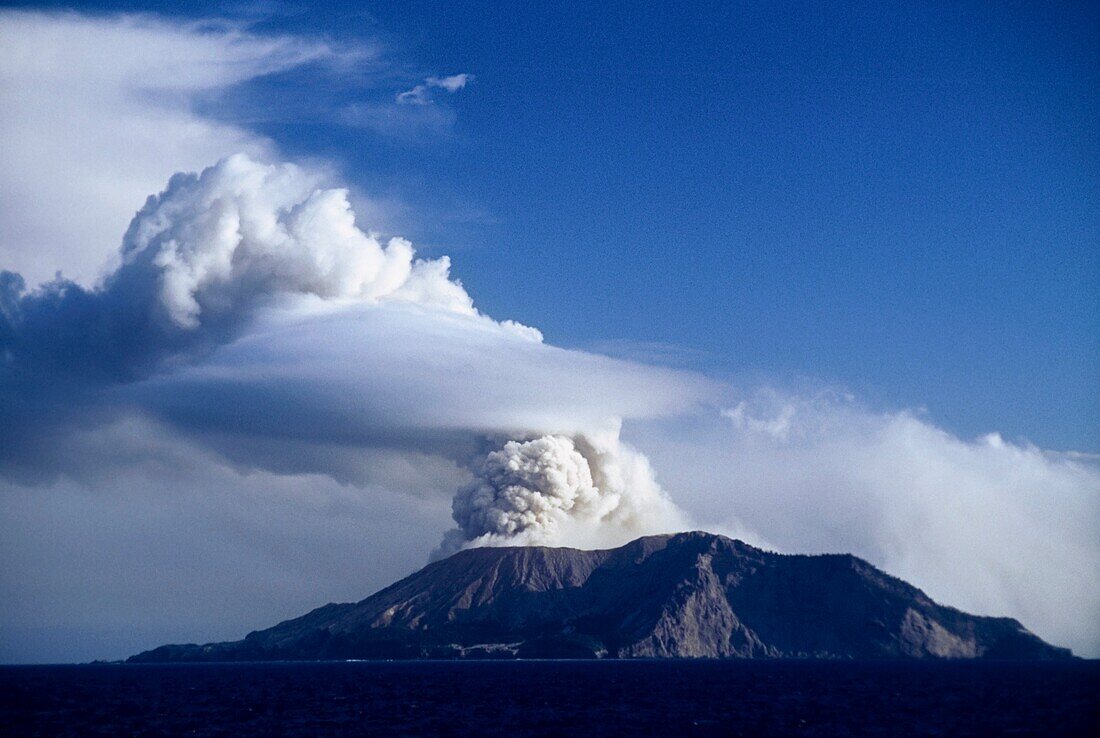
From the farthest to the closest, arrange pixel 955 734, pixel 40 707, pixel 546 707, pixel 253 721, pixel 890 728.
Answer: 1. pixel 40 707
2. pixel 546 707
3. pixel 253 721
4. pixel 890 728
5. pixel 955 734

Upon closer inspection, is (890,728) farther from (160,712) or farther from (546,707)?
(160,712)

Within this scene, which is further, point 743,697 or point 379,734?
point 743,697

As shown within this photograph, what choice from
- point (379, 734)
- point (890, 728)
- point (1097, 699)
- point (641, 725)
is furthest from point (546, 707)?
point (1097, 699)

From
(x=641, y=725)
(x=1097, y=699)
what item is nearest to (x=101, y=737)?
(x=641, y=725)

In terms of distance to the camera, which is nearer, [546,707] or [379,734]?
[379,734]

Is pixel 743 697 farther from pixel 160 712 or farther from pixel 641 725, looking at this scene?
pixel 160 712

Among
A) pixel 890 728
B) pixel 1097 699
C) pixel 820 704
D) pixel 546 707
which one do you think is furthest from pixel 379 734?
pixel 1097 699

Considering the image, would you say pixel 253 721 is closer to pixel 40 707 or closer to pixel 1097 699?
pixel 40 707

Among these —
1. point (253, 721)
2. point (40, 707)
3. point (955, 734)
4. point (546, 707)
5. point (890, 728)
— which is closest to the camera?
point (955, 734)
